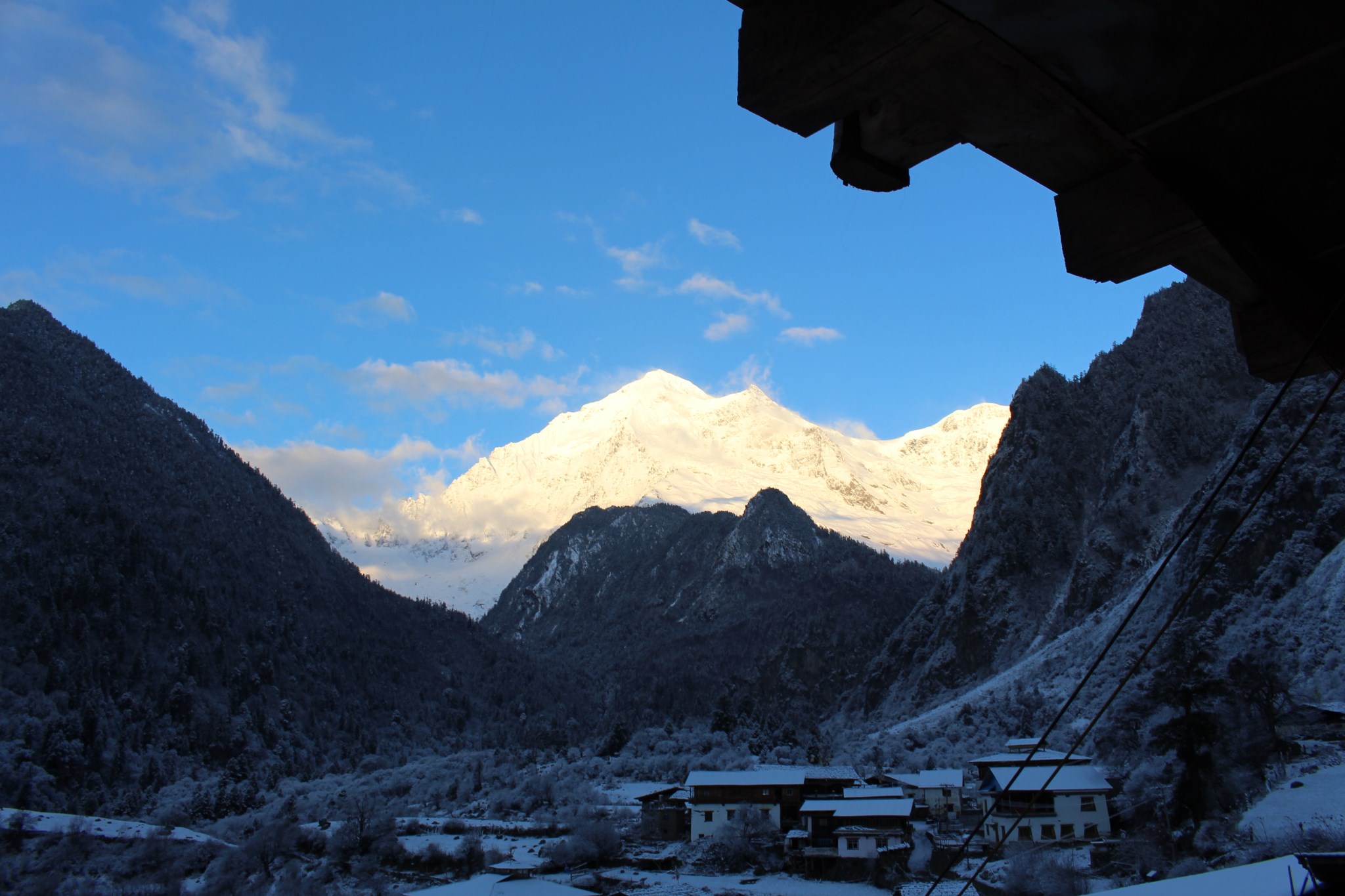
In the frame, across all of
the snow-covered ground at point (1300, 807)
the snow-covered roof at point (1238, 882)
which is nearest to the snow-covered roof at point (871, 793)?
the snow-covered ground at point (1300, 807)

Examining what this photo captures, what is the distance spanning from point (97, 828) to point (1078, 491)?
9023 cm

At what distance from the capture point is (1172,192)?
3.80m

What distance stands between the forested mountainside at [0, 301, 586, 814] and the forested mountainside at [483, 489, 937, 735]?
15.9 meters

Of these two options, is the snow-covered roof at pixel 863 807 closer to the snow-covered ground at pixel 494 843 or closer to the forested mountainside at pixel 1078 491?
the snow-covered ground at pixel 494 843

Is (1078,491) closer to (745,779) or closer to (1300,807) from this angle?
(745,779)

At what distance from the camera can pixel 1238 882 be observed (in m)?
15.4

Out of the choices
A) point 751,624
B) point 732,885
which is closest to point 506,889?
point 732,885

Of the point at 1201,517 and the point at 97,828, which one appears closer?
the point at 1201,517

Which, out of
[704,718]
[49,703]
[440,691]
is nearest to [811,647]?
[704,718]

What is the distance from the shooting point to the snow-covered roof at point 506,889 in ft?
123

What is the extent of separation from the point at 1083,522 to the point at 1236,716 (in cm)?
5951

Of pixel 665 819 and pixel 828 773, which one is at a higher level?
pixel 828 773

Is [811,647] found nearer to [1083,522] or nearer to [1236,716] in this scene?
[1083,522]

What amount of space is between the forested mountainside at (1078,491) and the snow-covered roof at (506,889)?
55.8m
